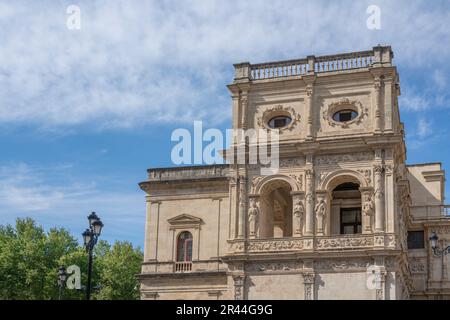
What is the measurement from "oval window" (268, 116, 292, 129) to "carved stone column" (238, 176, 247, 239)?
3332 mm

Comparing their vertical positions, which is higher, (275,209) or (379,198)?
(275,209)

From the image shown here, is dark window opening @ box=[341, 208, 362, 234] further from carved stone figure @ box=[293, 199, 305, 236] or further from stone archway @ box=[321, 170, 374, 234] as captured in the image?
carved stone figure @ box=[293, 199, 305, 236]

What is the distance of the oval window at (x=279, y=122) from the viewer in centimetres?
3891

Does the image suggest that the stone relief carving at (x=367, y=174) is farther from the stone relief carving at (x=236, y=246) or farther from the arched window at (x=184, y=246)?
the arched window at (x=184, y=246)

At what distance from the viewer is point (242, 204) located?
1485 inches

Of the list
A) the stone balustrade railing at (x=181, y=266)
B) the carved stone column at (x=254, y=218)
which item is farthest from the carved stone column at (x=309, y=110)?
the stone balustrade railing at (x=181, y=266)

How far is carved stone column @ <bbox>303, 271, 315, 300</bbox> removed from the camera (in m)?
35.4

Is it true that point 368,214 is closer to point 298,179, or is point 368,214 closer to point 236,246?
point 298,179

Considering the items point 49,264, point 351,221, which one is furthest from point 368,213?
point 49,264

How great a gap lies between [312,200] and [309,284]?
415 cm

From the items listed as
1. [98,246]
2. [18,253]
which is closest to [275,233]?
[18,253]

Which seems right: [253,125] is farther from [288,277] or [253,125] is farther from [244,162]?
[288,277]

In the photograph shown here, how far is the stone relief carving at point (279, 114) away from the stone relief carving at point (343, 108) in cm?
154

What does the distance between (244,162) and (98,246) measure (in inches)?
1289
